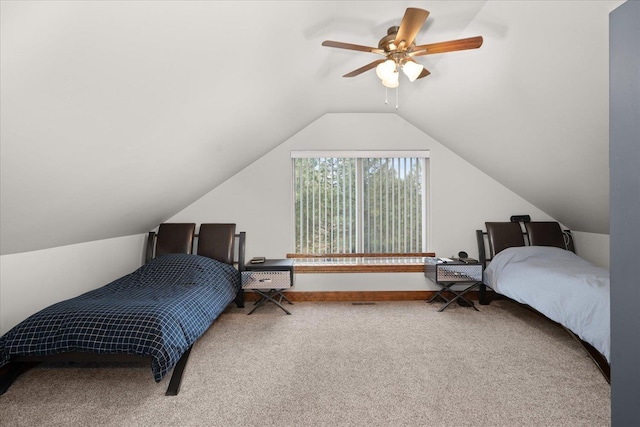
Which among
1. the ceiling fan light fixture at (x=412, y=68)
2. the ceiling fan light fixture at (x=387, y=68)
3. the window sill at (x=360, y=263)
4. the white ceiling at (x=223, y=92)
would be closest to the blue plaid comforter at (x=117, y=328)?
the white ceiling at (x=223, y=92)

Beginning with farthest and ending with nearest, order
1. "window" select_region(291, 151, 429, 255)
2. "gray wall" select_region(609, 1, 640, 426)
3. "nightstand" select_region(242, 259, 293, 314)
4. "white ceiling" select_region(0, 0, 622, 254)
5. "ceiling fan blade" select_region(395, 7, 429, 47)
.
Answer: "window" select_region(291, 151, 429, 255) < "nightstand" select_region(242, 259, 293, 314) < "ceiling fan blade" select_region(395, 7, 429, 47) < "white ceiling" select_region(0, 0, 622, 254) < "gray wall" select_region(609, 1, 640, 426)

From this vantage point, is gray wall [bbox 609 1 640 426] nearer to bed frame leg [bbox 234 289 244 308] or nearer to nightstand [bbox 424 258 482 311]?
nightstand [bbox 424 258 482 311]

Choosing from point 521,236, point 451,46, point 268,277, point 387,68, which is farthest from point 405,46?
point 521,236

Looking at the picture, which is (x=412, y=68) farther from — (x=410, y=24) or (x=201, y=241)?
(x=201, y=241)

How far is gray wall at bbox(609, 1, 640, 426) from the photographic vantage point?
0.78m

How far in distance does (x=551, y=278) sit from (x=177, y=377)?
3131 mm

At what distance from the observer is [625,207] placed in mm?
807

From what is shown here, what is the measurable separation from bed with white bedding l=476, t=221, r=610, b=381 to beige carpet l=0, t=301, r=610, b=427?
315 millimetres

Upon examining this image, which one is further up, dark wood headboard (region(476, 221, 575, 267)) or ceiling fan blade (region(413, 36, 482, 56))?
ceiling fan blade (region(413, 36, 482, 56))

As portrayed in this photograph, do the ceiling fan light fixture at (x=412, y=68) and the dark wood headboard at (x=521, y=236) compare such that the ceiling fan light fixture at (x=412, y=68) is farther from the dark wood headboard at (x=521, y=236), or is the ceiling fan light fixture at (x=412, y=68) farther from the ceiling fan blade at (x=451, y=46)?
the dark wood headboard at (x=521, y=236)

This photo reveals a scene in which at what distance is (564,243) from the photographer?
397 centimetres

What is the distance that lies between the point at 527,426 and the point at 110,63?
283cm

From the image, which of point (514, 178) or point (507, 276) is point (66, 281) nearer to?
point (507, 276)

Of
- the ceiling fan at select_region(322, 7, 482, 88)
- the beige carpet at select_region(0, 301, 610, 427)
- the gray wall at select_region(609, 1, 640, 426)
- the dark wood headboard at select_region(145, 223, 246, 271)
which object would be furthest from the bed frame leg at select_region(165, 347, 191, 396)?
the ceiling fan at select_region(322, 7, 482, 88)
